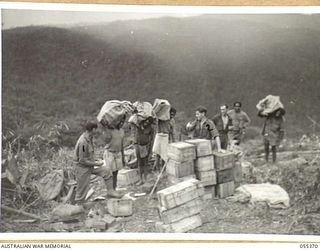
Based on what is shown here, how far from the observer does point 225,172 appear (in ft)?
12.3

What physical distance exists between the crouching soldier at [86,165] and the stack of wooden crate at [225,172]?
0.76 metres

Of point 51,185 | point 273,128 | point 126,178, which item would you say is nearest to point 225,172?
point 273,128

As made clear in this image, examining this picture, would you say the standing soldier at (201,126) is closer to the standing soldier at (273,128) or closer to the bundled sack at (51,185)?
the standing soldier at (273,128)

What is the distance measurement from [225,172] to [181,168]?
32 cm

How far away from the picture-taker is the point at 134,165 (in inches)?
149

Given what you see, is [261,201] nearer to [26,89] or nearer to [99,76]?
[99,76]

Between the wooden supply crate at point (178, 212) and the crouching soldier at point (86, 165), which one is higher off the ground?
the crouching soldier at point (86, 165)

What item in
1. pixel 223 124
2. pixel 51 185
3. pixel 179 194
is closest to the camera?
pixel 179 194

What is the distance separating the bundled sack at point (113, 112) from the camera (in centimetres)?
370

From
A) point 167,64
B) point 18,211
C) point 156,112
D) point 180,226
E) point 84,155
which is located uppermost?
point 167,64

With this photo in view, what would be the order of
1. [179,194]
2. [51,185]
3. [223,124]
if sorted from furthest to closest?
[223,124]
[51,185]
[179,194]

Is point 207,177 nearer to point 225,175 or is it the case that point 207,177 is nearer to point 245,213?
point 225,175

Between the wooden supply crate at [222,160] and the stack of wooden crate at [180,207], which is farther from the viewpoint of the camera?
the wooden supply crate at [222,160]

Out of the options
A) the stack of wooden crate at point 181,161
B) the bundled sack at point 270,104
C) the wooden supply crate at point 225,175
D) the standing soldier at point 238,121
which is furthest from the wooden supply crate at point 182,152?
the bundled sack at point 270,104
